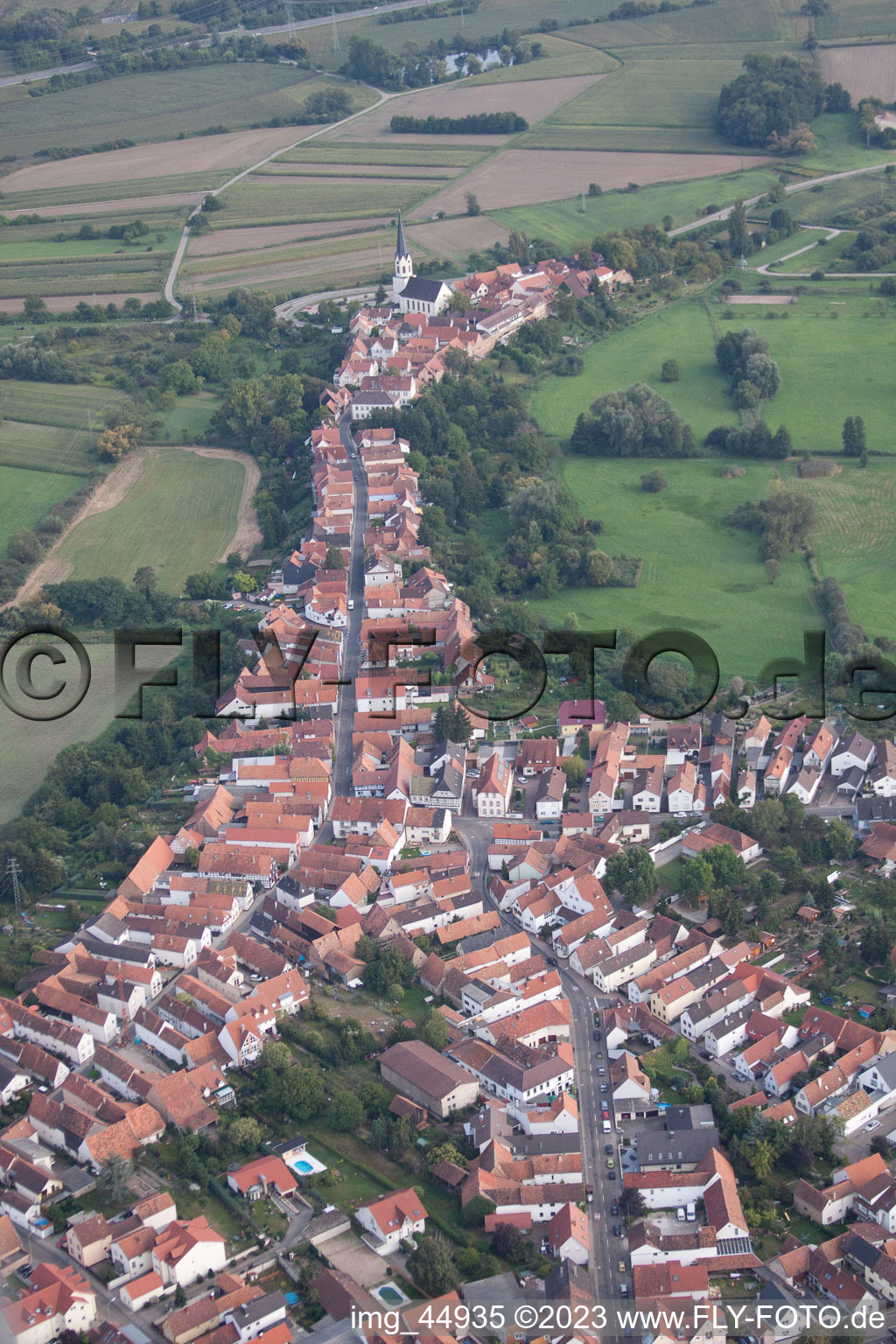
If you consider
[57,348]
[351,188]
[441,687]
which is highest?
[351,188]

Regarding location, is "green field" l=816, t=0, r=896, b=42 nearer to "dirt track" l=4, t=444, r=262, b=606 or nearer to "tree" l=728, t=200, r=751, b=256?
"tree" l=728, t=200, r=751, b=256

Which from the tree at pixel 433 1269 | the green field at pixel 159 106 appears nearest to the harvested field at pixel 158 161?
the green field at pixel 159 106

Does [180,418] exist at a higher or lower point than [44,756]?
higher

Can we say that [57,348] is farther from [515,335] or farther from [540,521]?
[540,521]

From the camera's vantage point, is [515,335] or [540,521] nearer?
[540,521]

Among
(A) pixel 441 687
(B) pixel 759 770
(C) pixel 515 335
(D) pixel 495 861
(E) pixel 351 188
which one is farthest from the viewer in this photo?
(E) pixel 351 188

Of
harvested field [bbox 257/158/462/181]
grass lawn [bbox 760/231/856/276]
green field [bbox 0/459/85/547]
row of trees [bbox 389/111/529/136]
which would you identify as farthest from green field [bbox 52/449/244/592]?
row of trees [bbox 389/111/529/136]

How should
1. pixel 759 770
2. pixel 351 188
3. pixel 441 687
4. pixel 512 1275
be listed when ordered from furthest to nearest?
pixel 351 188 < pixel 441 687 < pixel 759 770 < pixel 512 1275

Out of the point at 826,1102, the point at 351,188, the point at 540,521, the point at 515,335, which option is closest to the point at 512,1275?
the point at 826,1102
